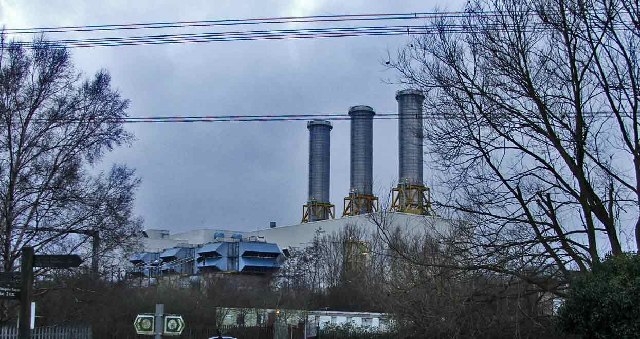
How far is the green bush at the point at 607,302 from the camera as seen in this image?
11242 millimetres

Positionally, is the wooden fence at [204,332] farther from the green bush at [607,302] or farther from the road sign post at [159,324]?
the green bush at [607,302]

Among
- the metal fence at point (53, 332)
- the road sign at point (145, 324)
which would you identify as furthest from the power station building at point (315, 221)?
the road sign at point (145, 324)

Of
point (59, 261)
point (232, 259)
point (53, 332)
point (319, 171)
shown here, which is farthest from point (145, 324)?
point (232, 259)

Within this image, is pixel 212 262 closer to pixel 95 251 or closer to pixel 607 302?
pixel 95 251

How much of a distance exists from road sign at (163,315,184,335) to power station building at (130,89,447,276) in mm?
45885

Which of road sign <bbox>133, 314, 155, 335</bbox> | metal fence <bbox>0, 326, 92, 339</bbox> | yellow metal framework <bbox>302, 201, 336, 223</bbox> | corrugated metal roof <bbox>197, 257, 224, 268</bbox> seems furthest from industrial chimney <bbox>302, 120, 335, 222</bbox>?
road sign <bbox>133, 314, 155, 335</bbox>

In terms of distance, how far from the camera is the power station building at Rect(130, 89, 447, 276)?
6944 cm

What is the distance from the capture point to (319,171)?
297 ft

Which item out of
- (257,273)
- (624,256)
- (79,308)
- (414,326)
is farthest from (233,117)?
(257,273)

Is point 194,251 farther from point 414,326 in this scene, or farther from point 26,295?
point 26,295

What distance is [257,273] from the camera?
332ft

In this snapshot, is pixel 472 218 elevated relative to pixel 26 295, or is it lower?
elevated

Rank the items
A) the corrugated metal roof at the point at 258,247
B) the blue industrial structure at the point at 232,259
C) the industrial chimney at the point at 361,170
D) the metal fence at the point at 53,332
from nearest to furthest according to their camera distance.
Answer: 1. the metal fence at the point at 53,332
2. the industrial chimney at the point at 361,170
3. the blue industrial structure at the point at 232,259
4. the corrugated metal roof at the point at 258,247

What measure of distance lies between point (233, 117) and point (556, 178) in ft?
25.8
